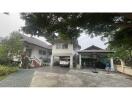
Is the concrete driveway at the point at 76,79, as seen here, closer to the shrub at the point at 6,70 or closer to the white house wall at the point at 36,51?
the white house wall at the point at 36,51

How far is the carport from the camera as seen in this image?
278 cm

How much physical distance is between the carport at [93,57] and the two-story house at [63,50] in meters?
0.11

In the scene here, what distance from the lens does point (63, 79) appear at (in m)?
2.66

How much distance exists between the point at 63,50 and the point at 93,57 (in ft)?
1.45

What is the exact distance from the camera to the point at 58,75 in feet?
8.85

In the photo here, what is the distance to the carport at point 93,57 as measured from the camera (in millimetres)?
2781

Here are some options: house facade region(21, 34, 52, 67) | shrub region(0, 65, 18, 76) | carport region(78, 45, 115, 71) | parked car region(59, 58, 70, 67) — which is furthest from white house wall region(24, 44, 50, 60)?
carport region(78, 45, 115, 71)

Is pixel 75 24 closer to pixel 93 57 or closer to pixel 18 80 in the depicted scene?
pixel 93 57

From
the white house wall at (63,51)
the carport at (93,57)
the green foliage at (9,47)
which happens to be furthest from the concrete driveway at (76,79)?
the green foliage at (9,47)
